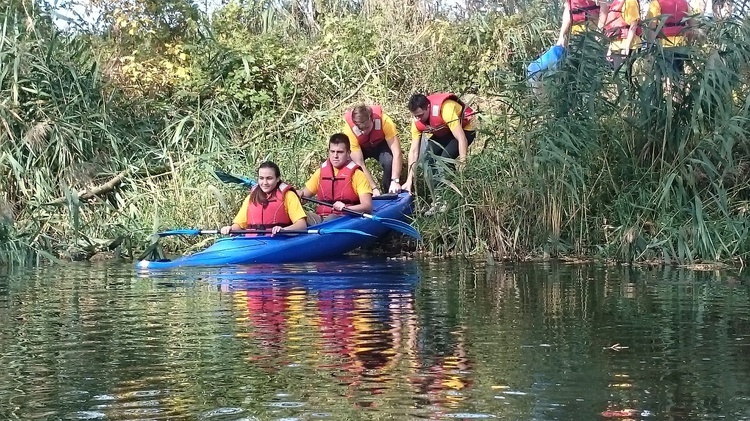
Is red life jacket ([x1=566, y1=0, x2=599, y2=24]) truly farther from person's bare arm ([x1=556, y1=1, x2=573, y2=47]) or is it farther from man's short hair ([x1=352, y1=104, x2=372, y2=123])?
man's short hair ([x1=352, y1=104, x2=372, y2=123])

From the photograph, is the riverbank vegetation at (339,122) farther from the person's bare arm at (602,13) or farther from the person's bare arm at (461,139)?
the person's bare arm at (602,13)

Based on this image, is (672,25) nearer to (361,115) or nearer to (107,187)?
(361,115)

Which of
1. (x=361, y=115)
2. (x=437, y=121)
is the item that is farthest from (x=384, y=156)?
(x=437, y=121)

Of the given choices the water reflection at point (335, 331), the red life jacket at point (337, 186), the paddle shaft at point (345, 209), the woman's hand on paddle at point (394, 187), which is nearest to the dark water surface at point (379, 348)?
the water reflection at point (335, 331)

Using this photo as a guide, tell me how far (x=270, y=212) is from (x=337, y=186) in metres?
0.97

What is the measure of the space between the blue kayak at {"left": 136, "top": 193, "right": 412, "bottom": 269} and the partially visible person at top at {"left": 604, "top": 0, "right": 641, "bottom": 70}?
2.42 m

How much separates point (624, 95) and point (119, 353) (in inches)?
250

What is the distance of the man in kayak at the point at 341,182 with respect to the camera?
11.2m

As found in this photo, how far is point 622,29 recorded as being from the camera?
11.4m

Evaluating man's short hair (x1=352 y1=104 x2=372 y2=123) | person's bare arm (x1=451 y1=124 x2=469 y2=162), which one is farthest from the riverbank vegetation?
man's short hair (x1=352 y1=104 x2=372 y2=123)

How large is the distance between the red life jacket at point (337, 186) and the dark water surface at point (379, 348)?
2124 millimetres

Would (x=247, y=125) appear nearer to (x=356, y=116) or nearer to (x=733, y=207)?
(x=356, y=116)

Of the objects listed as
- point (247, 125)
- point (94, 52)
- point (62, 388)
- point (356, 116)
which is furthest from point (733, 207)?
point (94, 52)

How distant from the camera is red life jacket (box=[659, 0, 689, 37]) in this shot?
11.1 metres
